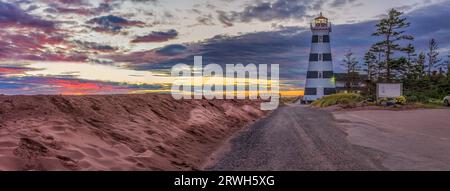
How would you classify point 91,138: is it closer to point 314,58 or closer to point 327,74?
→ point 327,74

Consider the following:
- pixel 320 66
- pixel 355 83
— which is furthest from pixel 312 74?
pixel 355 83

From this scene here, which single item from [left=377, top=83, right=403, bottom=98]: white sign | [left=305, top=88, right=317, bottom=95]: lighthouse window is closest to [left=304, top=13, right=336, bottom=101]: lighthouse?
[left=305, top=88, right=317, bottom=95]: lighthouse window

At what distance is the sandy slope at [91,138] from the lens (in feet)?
24.3

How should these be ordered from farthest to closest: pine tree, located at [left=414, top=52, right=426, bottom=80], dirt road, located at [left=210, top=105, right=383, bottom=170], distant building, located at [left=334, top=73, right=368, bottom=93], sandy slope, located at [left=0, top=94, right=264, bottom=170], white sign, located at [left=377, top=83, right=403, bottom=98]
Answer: distant building, located at [left=334, top=73, right=368, bottom=93] → pine tree, located at [left=414, top=52, right=426, bottom=80] → white sign, located at [left=377, top=83, right=403, bottom=98] → dirt road, located at [left=210, top=105, right=383, bottom=170] → sandy slope, located at [left=0, top=94, right=264, bottom=170]

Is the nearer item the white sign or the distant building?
the white sign

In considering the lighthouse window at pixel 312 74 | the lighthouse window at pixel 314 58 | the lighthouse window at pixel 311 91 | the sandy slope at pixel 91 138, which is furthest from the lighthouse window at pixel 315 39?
the sandy slope at pixel 91 138

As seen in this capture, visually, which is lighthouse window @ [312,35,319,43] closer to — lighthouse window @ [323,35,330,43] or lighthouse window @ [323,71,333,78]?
lighthouse window @ [323,35,330,43]

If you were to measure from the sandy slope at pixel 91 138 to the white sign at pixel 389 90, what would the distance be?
3702 cm

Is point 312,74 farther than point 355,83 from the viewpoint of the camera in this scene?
No

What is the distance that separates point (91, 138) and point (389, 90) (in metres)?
44.5

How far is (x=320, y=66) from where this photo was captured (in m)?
74.9

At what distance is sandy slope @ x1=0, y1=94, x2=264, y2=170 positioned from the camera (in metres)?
7.41

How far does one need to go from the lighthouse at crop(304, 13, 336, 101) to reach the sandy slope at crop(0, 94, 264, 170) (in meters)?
61.9
